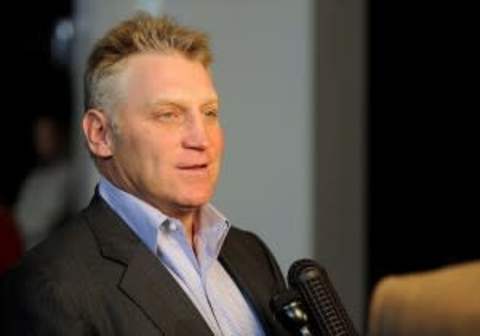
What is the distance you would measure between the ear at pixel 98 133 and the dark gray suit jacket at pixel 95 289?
8cm

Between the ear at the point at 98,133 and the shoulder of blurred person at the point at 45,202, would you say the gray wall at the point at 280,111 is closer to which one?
the shoulder of blurred person at the point at 45,202

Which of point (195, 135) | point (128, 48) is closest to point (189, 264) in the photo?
point (195, 135)

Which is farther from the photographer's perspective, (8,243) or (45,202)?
(45,202)

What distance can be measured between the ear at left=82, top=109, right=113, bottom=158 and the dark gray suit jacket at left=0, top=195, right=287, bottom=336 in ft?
0.27

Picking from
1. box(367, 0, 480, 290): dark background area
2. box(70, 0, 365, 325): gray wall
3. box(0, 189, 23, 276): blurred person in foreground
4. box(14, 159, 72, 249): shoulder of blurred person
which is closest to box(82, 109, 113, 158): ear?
box(0, 189, 23, 276): blurred person in foreground

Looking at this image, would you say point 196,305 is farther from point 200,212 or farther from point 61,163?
point 61,163

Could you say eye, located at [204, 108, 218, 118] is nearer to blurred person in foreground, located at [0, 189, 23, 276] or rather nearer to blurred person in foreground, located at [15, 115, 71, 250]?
blurred person in foreground, located at [0, 189, 23, 276]

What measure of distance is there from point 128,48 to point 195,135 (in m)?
0.17

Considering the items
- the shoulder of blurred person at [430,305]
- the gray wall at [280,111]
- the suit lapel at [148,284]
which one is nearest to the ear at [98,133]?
the suit lapel at [148,284]

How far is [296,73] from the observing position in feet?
10.9

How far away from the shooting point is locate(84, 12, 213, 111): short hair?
5.39 feet

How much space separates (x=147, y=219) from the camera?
1626 mm

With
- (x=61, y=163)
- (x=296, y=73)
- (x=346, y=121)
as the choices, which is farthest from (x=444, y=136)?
(x=61, y=163)

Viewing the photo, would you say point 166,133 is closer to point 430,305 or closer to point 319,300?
point 319,300
